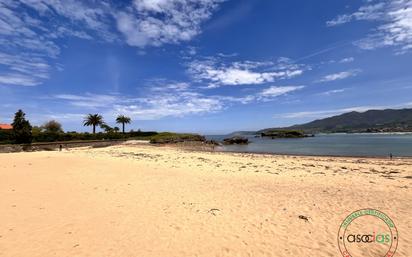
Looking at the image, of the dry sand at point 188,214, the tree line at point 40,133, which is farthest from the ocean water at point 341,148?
the tree line at point 40,133

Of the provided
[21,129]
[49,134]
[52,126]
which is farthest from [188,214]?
[52,126]

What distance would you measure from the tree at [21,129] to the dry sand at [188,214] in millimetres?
34331

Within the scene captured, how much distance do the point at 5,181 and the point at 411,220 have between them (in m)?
17.6

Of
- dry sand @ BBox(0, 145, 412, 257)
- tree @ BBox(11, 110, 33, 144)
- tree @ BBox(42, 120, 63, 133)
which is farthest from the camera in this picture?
tree @ BBox(42, 120, 63, 133)

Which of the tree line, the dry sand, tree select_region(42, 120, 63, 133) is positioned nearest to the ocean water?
the dry sand

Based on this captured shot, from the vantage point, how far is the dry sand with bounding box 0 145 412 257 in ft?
19.2

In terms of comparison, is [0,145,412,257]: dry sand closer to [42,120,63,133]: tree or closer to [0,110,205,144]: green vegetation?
[0,110,205,144]: green vegetation

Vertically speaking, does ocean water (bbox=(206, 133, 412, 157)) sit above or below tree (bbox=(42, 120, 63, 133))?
below

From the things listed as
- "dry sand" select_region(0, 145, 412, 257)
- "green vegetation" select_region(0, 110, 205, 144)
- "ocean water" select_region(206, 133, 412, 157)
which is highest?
"green vegetation" select_region(0, 110, 205, 144)

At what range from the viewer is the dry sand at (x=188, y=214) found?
19.2 ft

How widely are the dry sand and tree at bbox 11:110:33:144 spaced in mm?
34331

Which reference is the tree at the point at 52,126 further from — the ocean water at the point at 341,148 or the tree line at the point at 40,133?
the ocean water at the point at 341,148

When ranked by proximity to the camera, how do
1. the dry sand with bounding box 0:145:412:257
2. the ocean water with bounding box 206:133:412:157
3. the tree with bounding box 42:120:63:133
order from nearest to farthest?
the dry sand with bounding box 0:145:412:257, the ocean water with bounding box 206:133:412:157, the tree with bounding box 42:120:63:133

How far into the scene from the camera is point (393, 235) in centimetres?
650
